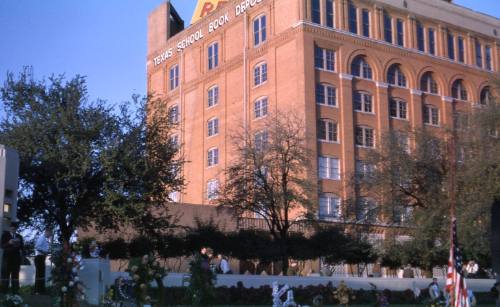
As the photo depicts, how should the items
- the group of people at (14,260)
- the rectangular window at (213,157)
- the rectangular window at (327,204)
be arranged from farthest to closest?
the rectangular window at (213,157), the rectangular window at (327,204), the group of people at (14,260)

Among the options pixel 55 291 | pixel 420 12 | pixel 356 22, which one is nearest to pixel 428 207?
pixel 55 291

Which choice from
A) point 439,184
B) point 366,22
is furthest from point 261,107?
point 439,184

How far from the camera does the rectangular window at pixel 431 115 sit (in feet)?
219

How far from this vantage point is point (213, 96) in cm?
6950

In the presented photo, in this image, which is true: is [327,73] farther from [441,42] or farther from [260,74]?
[441,42]

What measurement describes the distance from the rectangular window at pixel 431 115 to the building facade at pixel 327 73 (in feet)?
0.38

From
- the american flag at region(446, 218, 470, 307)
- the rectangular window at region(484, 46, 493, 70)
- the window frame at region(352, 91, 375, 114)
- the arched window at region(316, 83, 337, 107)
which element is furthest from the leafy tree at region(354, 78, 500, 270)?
the rectangular window at region(484, 46, 493, 70)

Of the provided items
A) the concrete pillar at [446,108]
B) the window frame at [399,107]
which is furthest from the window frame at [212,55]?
the concrete pillar at [446,108]

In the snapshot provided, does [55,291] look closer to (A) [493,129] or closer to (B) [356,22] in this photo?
(A) [493,129]

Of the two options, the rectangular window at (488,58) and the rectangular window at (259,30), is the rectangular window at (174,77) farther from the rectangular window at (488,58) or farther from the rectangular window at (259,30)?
the rectangular window at (488,58)

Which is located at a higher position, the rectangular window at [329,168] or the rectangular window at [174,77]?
the rectangular window at [174,77]

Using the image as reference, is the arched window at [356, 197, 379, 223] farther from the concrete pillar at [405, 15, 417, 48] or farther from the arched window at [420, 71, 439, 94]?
the concrete pillar at [405, 15, 417, 48]

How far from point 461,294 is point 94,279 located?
31.3ft

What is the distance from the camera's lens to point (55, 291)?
55.5 feet
